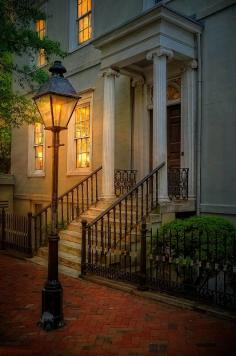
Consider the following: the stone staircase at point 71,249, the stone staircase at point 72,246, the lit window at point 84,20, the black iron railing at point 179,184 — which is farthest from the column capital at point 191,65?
the lit window at point 84,20

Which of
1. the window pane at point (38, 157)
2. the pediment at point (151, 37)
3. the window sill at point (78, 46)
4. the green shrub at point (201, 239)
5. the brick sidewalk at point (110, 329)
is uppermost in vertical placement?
the window sill at point (78, 46)

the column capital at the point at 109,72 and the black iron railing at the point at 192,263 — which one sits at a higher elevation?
the column capital at the point at 109,72

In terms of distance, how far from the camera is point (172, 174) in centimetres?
867

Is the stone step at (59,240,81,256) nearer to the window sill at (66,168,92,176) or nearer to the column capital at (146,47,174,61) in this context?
the window sill at (66,168,92,176)

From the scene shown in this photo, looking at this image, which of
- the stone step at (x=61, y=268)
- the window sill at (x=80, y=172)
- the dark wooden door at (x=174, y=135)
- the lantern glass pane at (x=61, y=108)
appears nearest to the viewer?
the lantern glass pane at (x=61, y=108)

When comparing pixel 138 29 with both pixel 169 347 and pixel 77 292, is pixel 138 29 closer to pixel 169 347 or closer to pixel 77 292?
pixel 77 292

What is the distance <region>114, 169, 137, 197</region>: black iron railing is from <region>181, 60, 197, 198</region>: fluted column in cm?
187

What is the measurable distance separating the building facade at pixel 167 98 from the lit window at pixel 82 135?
0.11 feet

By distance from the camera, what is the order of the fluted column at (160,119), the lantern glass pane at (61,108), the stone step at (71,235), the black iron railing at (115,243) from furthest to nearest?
the stone step at (71,235) < the fluted column at (160,119) < the black iron railing at (115,243) < the lantern glass pane at (61,108)

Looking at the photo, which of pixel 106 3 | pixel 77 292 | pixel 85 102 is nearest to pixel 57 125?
pixel 77 292

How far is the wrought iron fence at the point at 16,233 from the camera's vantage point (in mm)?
9367

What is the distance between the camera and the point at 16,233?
32.5 feet

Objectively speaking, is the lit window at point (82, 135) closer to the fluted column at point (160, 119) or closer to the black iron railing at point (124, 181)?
the black iron railing at point (124, 181)

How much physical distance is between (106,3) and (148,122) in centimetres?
434
